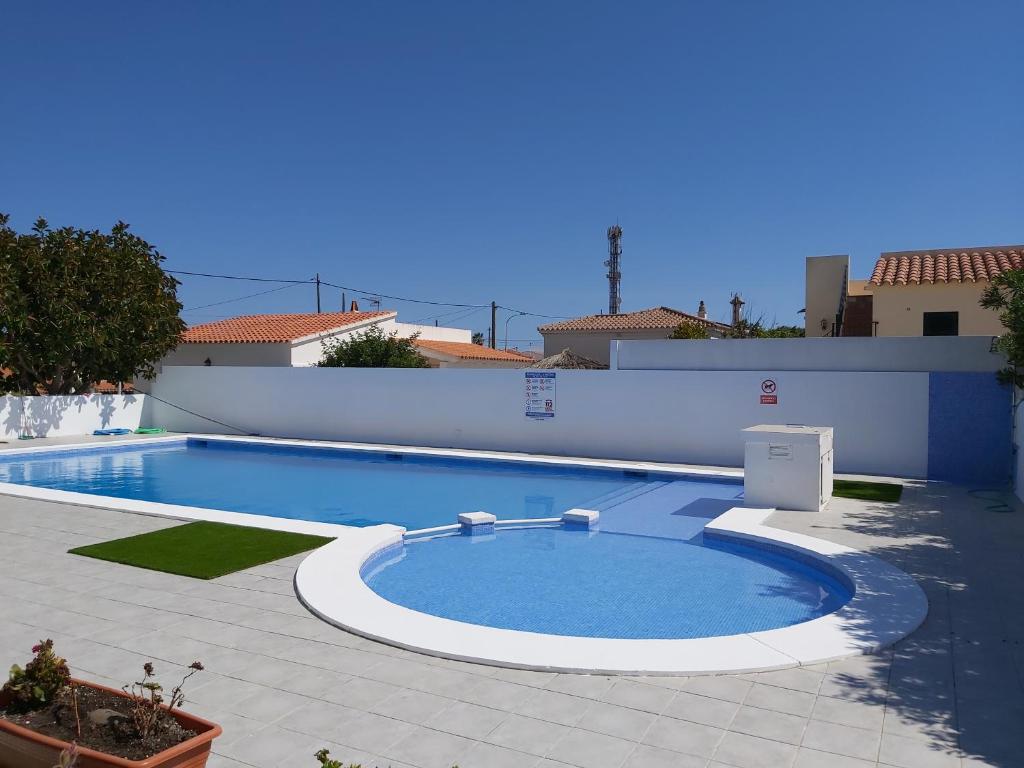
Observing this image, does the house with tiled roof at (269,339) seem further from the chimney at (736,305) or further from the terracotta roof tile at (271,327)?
the chimney at (736,305)

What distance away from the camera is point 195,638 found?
5.71 m

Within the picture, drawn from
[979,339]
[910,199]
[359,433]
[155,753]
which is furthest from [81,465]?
[910,199]

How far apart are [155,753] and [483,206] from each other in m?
36.5

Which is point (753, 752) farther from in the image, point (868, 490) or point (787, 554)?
point (868, 490)

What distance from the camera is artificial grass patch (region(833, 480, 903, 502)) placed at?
1192cm

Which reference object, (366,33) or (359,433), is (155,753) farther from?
(366,33)

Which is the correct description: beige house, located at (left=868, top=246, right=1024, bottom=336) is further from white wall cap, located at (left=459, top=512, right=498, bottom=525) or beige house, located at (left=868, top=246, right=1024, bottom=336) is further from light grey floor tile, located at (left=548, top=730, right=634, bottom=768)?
light grey floor tile, located at (left=548, top=730, right=634, bottom=768)

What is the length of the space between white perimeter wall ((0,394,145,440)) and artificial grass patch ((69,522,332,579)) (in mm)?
14699

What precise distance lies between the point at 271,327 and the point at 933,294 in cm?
2678

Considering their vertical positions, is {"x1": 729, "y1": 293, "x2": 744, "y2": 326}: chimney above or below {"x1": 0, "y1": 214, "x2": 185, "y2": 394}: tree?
above

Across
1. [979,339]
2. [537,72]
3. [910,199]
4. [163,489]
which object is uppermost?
[537,72]

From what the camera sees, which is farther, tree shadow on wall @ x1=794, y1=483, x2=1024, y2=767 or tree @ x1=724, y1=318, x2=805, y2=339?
tree @ x1=724, y1=318, x2=805, y2=339

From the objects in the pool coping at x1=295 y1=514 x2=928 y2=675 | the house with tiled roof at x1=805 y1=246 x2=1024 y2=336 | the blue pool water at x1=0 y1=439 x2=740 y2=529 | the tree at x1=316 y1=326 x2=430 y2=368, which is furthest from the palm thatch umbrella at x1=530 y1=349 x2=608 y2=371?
the pool coping at x1=295 y1=514 x2=928 y2=675

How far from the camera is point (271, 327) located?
3422cm
